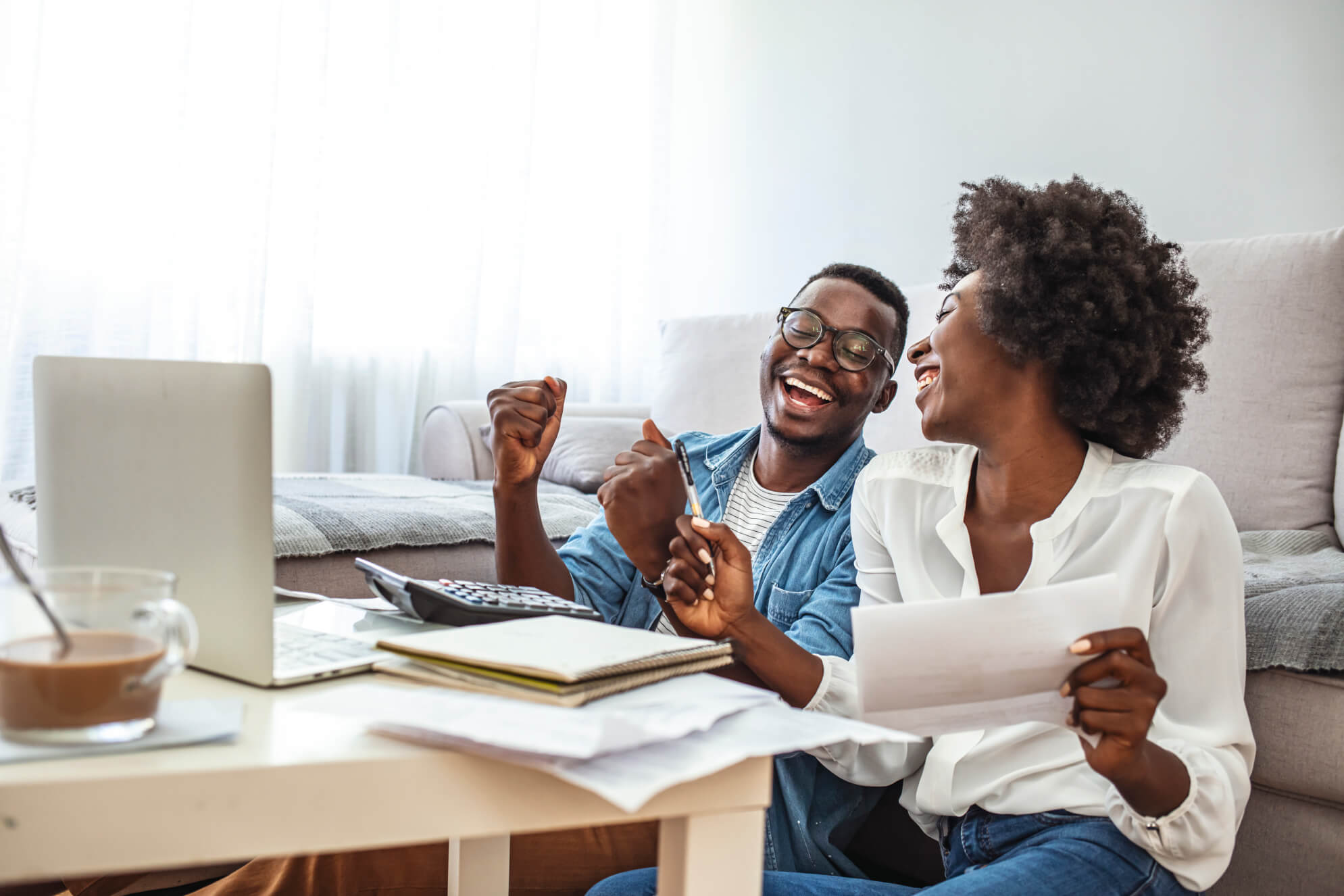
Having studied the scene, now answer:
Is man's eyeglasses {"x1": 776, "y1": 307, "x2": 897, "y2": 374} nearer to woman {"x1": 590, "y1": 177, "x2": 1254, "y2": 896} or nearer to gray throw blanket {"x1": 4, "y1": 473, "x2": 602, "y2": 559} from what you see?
woman {"x1": 590, "y1": 177, "x2": 1254, "y2": 896}

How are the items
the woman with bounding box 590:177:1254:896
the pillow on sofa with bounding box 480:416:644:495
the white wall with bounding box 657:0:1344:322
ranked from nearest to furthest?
the woman with bounding box 590:177:1254:896 < the white wall with bounding box 657:0:1344:322 < the pillow on sofa with bounding box 480:416:644:495

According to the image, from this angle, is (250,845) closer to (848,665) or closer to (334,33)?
(848,665)

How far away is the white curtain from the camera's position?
2.70 m

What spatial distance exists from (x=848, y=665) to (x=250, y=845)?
64 centimetres

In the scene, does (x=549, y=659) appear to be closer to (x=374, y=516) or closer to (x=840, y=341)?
(x=840, y=341)

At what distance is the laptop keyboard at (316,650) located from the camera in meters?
0.64

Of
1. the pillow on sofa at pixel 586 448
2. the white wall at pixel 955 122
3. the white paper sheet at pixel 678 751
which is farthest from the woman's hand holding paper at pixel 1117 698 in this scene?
the white wall at pixel 955 122

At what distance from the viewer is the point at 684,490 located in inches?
39.7

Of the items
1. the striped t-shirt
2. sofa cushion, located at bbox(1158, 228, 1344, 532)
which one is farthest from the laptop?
sofa cushion, located at bbox(1158, 228, 1344, 532)

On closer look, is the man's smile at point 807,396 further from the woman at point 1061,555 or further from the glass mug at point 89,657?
the glass mug at point 89,657

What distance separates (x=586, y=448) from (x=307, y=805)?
1959 mm

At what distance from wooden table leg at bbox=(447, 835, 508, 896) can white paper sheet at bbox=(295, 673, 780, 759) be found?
14.2 inches

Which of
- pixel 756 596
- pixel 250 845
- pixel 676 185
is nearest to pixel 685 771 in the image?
pixel 250 845

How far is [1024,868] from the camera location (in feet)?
2.69
